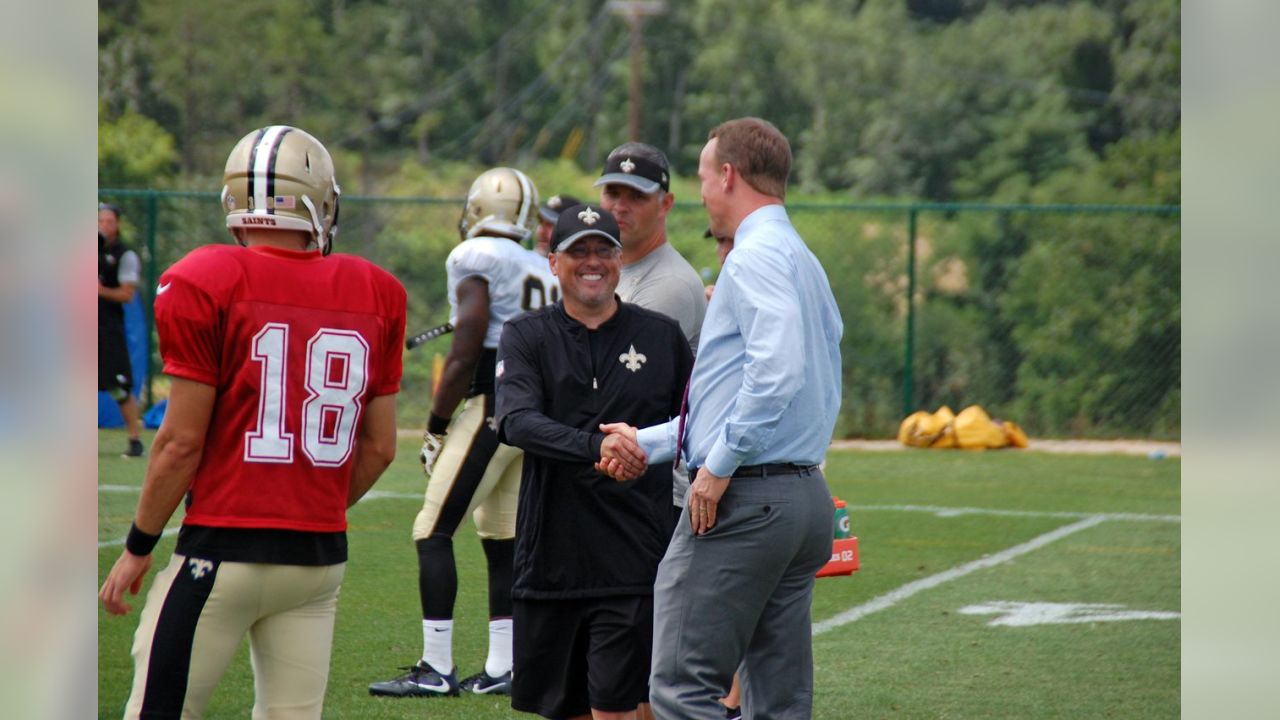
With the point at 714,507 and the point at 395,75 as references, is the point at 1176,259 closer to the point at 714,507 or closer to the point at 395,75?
the point at 714,507

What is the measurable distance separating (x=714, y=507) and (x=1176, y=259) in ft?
52.1

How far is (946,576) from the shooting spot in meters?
9.38

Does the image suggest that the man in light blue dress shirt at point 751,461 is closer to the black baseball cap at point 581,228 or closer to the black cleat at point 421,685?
the black baseball cap at point 581,228

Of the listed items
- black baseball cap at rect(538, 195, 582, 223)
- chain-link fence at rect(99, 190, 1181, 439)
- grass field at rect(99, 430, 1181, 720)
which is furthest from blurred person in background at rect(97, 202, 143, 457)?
black baseball cap at rect(538, 195, 582, 223)

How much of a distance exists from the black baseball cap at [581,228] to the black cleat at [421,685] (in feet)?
8.12

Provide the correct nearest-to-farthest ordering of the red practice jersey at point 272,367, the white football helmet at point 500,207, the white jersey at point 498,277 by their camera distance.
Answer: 1. the red practice jersey at point 272,367
2. the white jersey at point 498,277
3. the white football helmet at point 500,207

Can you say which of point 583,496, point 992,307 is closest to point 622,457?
point 583,496

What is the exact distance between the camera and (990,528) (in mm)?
11258

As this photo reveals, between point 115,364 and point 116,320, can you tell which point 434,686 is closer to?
point 115,364

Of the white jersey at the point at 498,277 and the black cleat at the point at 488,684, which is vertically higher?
the white jersey at the point at 498,277

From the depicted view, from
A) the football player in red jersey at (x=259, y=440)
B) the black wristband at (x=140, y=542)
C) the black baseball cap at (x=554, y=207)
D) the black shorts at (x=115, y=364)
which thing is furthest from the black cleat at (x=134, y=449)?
the black wristband at (x=140, y=542)

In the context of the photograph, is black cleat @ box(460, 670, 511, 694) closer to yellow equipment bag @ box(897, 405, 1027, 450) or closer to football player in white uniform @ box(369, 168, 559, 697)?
football player in white uniform @ box(369, 168, 559, 697)

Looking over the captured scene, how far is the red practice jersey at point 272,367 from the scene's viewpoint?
3531 mm
